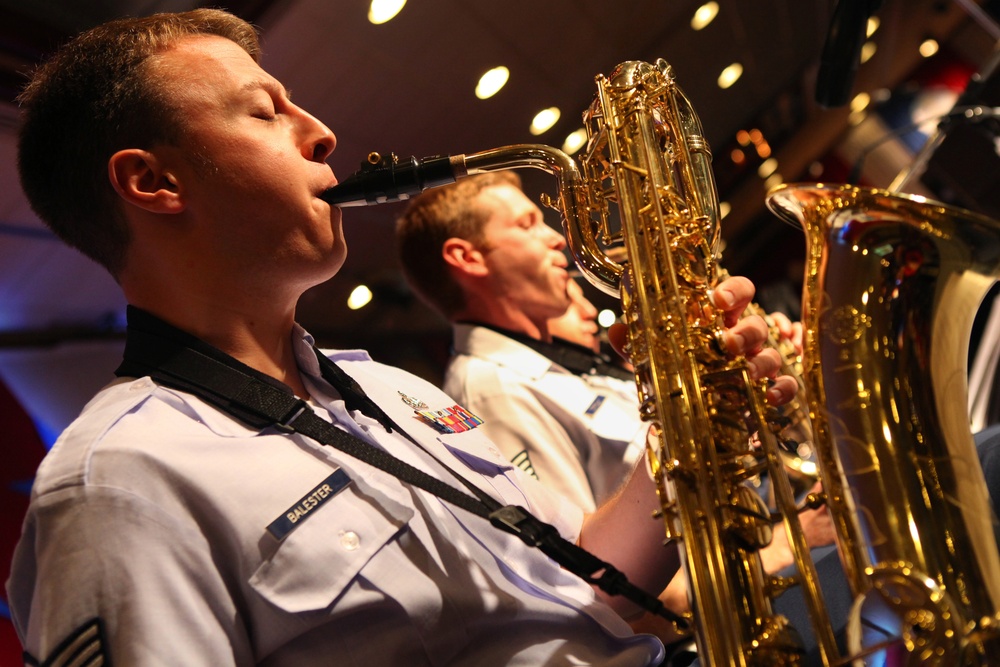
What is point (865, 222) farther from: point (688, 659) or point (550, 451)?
point (550, 451)

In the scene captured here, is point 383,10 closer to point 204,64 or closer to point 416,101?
point 416,101

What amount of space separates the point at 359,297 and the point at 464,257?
1586mm

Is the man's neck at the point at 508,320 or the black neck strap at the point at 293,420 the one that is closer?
the black neck strap at the point at 293,420

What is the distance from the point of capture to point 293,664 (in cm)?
131

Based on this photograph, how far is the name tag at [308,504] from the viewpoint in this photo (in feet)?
4.31

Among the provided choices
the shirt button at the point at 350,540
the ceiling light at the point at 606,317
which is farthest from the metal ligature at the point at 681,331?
the ceiling light at the point at 606,317

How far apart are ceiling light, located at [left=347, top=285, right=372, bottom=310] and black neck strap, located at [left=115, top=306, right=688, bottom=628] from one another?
10.5 ft

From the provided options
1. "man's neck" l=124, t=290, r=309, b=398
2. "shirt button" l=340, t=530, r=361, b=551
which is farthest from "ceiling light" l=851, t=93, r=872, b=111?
"shirt button" l=340, t=530, r=361, b=551

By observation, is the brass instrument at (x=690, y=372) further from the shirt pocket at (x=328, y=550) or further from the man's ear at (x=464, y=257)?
the man's ear at (x=464, y=257)

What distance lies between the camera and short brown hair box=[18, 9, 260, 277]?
1682 millimetres

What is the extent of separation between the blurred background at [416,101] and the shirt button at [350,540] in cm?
98

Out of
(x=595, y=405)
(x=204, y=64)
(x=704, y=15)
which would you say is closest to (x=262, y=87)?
(x=204, y=64)

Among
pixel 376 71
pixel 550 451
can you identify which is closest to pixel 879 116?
pixel 376 71

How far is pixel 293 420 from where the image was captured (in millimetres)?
1495
